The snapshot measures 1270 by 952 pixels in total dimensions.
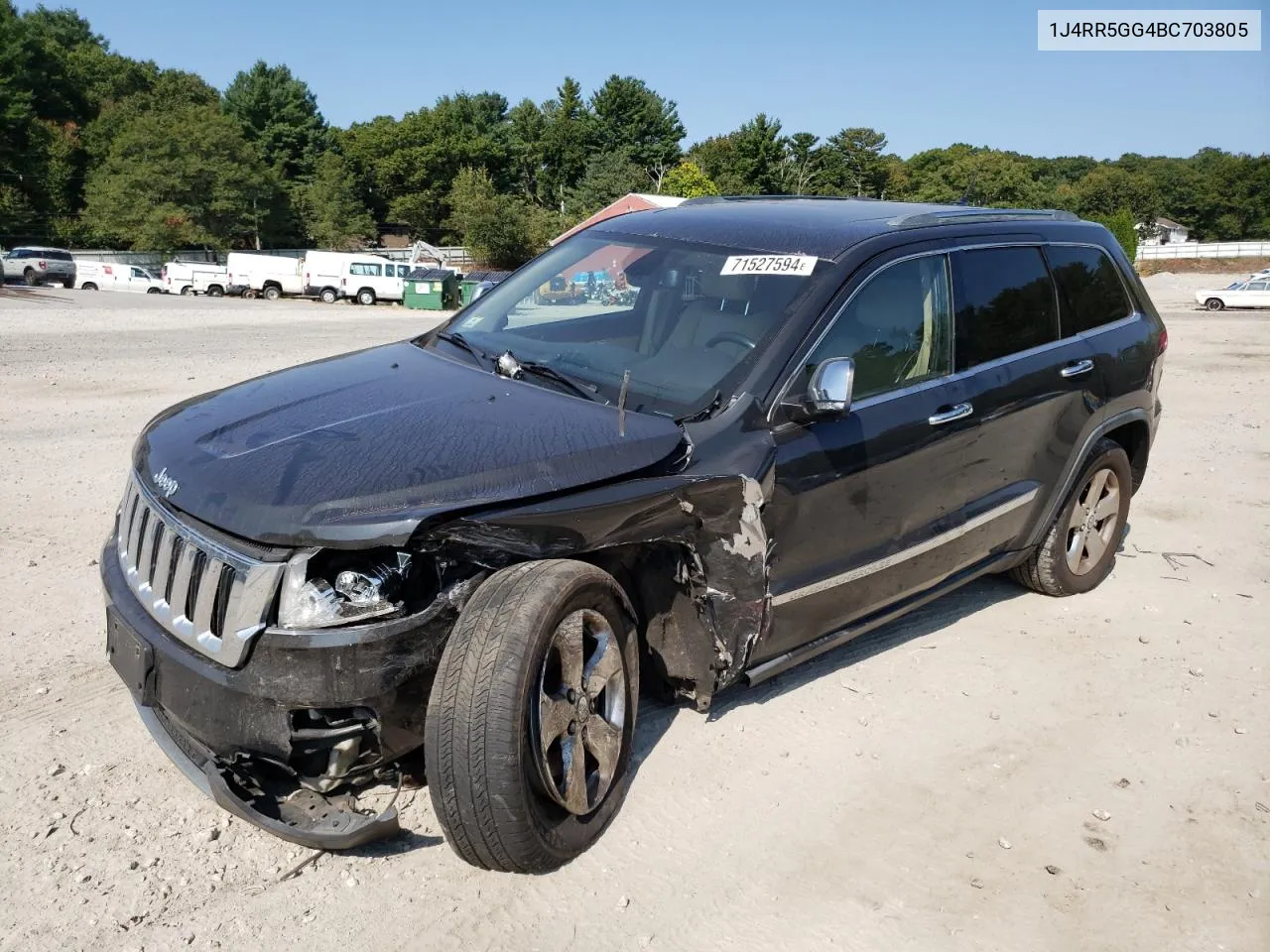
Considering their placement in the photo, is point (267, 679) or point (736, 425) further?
point (736, 425)

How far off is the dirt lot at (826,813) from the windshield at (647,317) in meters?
1.31

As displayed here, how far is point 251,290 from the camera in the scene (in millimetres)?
39500

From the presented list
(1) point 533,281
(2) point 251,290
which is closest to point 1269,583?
(1) point 533,281

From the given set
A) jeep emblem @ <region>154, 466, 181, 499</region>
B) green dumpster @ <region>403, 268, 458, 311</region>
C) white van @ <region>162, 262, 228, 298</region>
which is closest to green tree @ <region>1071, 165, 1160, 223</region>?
green dumpster @ <region>403, 268, 458, 311</region>

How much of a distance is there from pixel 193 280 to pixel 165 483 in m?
40.3

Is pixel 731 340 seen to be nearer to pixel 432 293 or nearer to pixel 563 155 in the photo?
pixel 432 293

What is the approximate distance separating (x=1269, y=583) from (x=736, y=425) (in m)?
4.03

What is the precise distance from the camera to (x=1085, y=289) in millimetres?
4949

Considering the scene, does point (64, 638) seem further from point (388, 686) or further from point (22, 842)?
point (388, 686)

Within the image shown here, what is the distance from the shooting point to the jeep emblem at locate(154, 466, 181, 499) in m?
2.91

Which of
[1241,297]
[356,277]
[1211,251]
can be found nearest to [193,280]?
[356,277]

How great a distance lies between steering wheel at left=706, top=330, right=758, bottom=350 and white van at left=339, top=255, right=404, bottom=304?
36643 millimetres

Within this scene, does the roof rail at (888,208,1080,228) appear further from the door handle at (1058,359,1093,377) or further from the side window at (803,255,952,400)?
the door handle at (1058,359,1093,377)

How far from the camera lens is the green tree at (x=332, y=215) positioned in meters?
69.2
